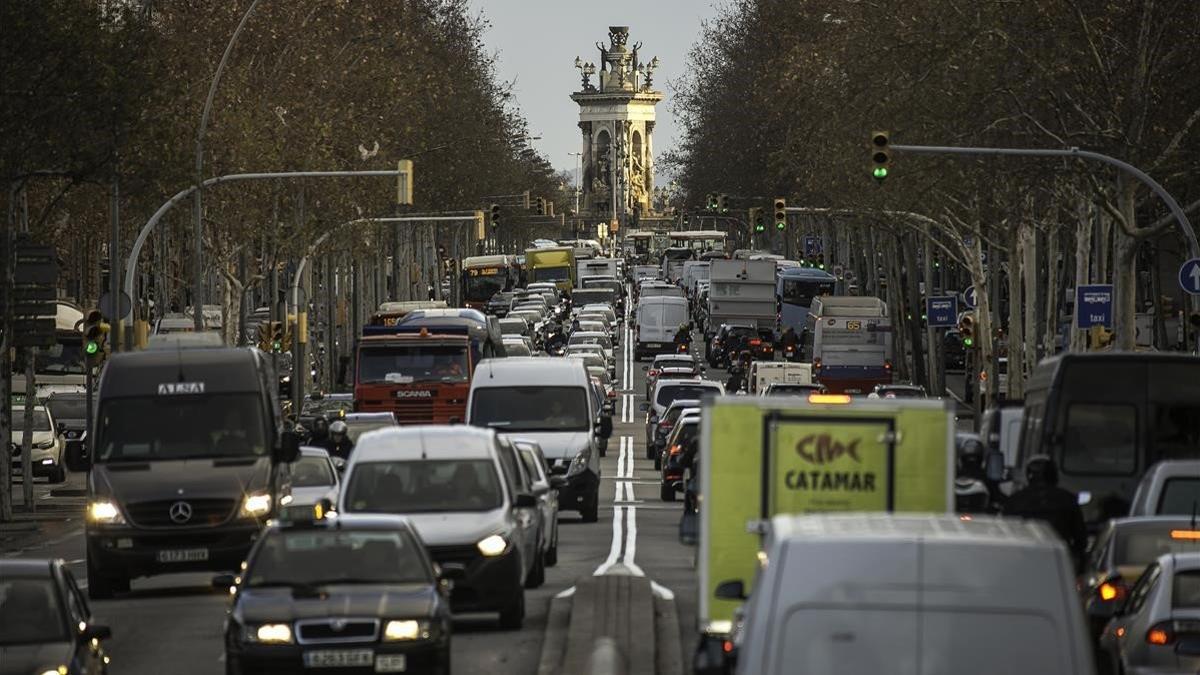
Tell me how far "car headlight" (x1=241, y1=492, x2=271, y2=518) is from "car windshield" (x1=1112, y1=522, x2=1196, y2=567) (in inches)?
405

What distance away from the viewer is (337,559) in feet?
57.3

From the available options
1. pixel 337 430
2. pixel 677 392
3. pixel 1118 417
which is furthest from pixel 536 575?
pixel 677 392

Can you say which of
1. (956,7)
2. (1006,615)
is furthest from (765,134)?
(1006,615)

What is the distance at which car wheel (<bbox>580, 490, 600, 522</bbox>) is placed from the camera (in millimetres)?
34812

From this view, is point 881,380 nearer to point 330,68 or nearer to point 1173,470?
point 330,68

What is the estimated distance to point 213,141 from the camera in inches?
2399

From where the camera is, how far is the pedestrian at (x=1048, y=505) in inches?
712

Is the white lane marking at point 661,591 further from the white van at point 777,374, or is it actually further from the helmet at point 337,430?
the white van at point 777,374

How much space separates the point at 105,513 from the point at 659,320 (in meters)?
71.8

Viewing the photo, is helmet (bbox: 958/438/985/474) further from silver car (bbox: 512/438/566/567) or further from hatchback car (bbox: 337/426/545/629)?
hatchback car (bbox: 337/426/545/629)

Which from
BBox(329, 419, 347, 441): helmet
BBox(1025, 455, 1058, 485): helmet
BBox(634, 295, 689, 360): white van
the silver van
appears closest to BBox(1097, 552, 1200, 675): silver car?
BBox(1025, 455, 1058, 485): helmet

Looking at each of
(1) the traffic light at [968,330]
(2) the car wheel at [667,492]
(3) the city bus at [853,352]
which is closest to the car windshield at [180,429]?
(2) the car wheel at [667,492]

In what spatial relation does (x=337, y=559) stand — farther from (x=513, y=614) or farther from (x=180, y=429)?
(x=180, y=429)

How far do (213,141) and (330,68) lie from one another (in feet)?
38.8
